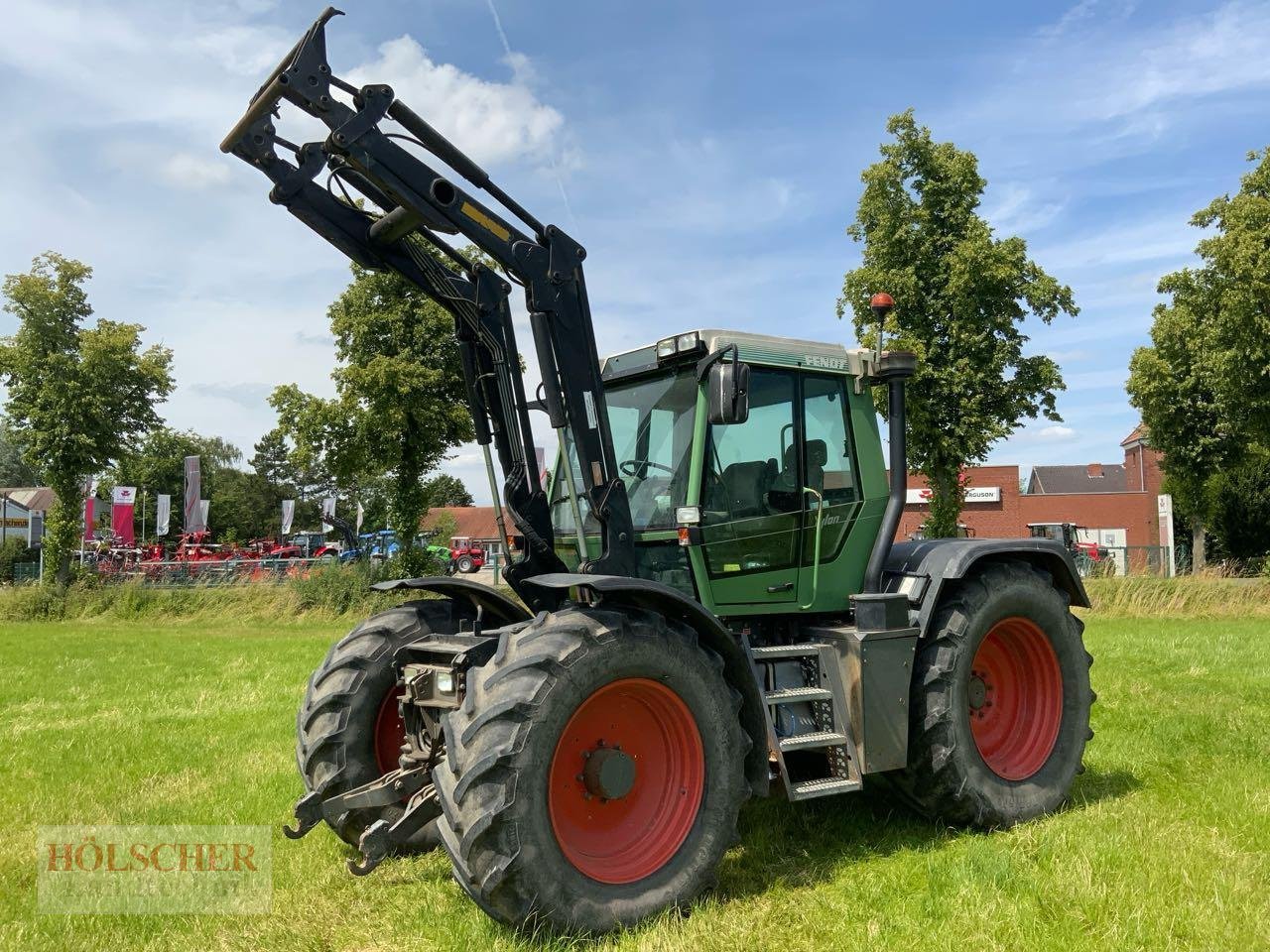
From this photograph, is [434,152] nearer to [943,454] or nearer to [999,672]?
[999,672]

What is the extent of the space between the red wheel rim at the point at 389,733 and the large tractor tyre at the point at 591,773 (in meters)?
1.39

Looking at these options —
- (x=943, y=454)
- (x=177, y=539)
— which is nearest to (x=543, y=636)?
(x=943, y=454)

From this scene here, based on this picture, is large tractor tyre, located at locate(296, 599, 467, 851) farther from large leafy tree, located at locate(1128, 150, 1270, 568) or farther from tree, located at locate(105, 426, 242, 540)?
tree, located at locate(105, 426, 242, 540)

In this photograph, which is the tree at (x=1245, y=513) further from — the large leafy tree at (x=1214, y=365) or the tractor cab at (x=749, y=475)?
the tractor cab at (x=749, y=475)

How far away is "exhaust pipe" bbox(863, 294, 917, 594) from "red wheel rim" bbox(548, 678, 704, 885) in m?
1.89

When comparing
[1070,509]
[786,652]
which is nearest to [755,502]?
[786,652]

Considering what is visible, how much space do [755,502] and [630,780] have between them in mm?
1807

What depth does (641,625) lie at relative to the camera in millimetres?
4363

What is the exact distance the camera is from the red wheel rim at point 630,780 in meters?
Answer: 4.29

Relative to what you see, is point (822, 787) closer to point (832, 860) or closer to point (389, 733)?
point (832, 860)

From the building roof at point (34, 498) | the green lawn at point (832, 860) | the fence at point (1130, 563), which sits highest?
the building roof at point (34, 498)

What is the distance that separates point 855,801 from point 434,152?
15.0 ft

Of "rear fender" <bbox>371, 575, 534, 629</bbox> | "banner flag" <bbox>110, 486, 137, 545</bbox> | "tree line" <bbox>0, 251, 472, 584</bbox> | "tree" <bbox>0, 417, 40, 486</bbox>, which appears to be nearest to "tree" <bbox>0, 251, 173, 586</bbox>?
"tree line" <bbox>0, 251, 472, 584</bbox>

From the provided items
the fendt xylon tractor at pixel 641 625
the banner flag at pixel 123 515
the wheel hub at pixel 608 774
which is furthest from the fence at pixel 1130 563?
the banner flag at pixel 123 515
